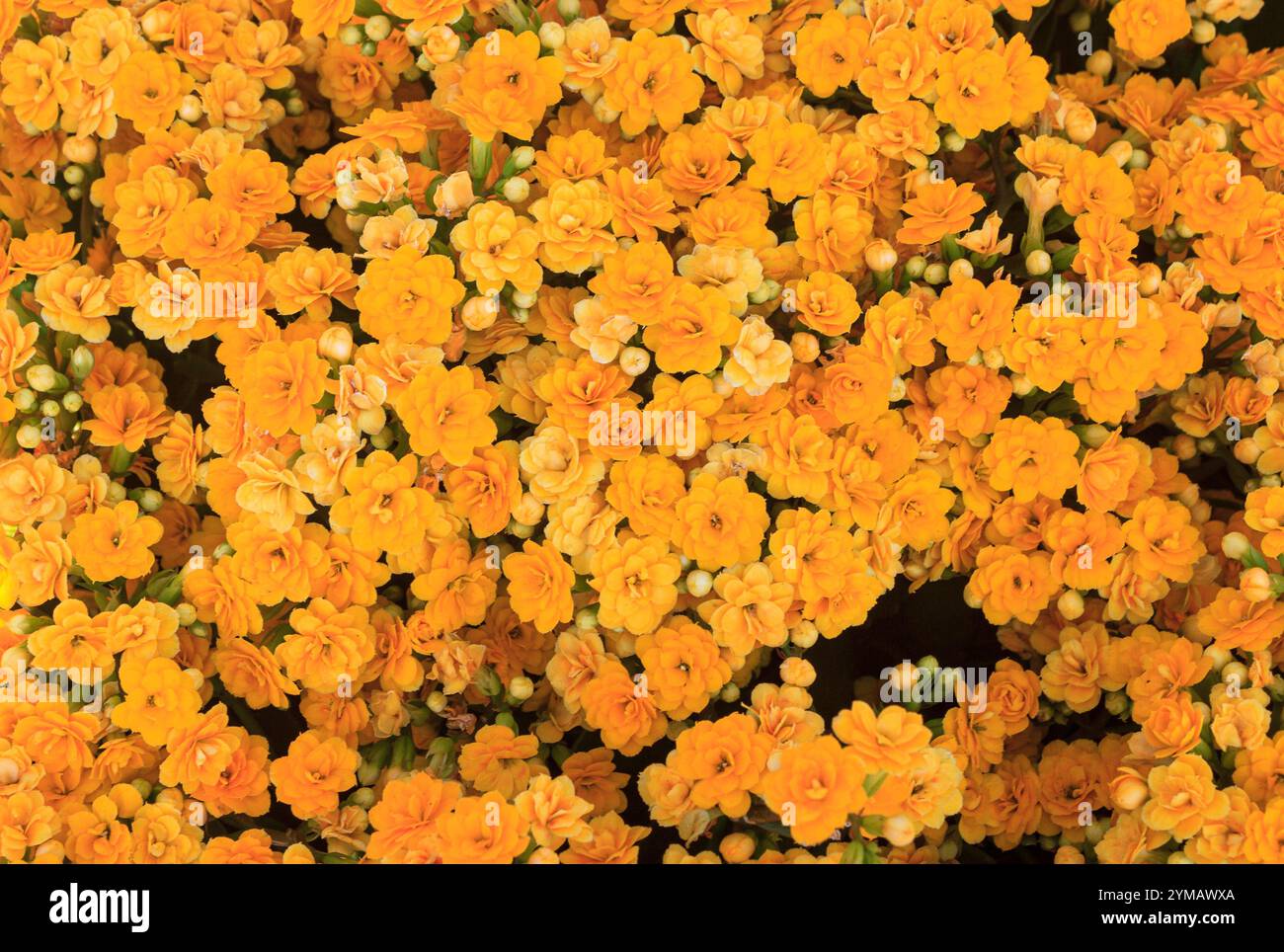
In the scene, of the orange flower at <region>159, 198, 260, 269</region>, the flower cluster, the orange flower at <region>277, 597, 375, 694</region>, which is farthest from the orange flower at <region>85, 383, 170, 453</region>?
the orange flower at <region>277, 597, 375, 694</region>

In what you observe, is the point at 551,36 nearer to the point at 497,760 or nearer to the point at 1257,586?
the point at 497,760

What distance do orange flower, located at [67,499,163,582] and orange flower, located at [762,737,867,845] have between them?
60 cm

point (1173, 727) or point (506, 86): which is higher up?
point (506, 86)

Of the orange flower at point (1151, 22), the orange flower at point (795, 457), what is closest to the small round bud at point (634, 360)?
the orange flower at point (795, 457)

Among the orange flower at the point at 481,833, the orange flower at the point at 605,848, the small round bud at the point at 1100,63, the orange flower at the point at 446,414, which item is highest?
the small round bud at the point at 1100,63

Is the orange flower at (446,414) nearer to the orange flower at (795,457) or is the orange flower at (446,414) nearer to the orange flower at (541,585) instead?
the orange flower at (541,585)

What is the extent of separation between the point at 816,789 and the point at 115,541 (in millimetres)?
669

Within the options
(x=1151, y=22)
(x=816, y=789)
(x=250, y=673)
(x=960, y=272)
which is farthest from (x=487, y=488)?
(x=1151, y=22)

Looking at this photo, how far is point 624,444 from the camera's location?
3.43 ft

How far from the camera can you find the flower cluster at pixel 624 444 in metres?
1.03

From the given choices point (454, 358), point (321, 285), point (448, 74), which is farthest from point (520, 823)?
point (448, 74)

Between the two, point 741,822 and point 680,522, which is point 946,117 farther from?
point 741,822

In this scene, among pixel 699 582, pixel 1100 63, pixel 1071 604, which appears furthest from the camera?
pixel 1100 63
